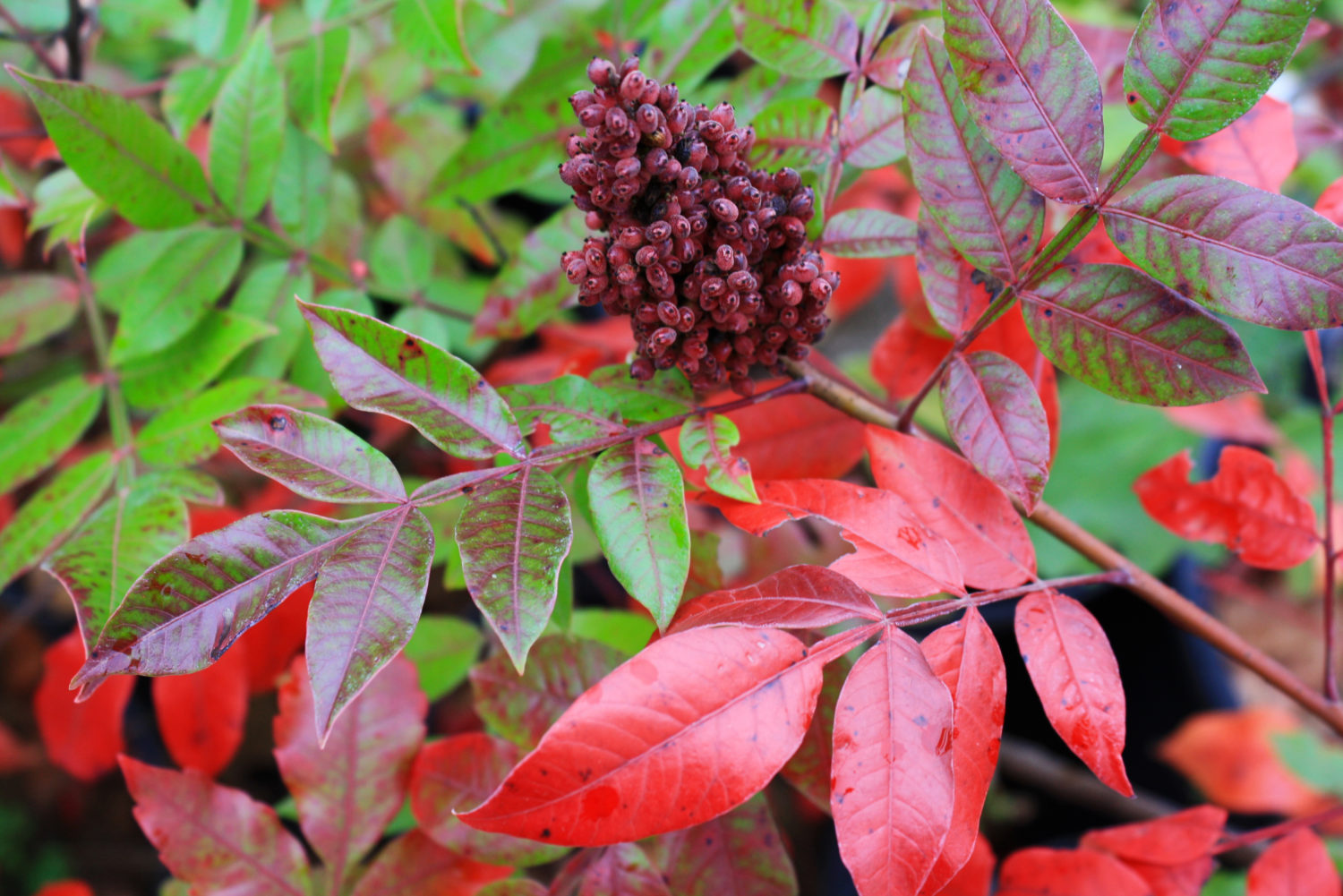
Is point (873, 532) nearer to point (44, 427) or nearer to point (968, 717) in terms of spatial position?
point (968, 717)

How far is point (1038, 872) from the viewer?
74 cm

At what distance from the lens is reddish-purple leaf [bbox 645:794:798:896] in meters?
0.68

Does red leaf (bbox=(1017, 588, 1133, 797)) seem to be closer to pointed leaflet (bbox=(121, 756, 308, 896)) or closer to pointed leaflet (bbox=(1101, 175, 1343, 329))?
pointed leaflet (bbox=(1101, 175, 1343, 329))

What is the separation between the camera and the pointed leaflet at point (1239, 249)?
0.48 metres

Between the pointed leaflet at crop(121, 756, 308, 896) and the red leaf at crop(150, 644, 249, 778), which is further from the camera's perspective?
the red leaf at crop(150, 644, 249, 778)

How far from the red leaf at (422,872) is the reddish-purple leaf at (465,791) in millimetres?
21

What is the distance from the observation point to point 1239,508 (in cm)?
77

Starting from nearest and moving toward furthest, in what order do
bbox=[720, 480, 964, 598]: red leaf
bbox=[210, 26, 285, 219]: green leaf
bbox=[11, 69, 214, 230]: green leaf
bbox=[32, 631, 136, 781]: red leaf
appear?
bbox=[720, 480, 964, 598]: red leaf → bbox=[11, 69, 214, 230]: green leaf → bbox=[210, 26, 285, 219]: green leaf → bbox=[32, 631, 136, 781]: red leaf

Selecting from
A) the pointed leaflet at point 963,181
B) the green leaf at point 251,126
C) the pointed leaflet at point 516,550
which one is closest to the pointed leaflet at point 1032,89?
the pointed leaflet at point 963,181

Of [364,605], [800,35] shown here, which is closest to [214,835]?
[364,605]

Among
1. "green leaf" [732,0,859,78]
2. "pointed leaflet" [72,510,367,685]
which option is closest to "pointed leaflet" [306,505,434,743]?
"pointed leaflet" [72,510,367,685]

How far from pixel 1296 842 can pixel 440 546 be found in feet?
2.77

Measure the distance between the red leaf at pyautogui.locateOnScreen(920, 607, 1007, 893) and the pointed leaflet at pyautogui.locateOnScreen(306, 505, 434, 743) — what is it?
0.34m

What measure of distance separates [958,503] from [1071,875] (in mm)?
363
